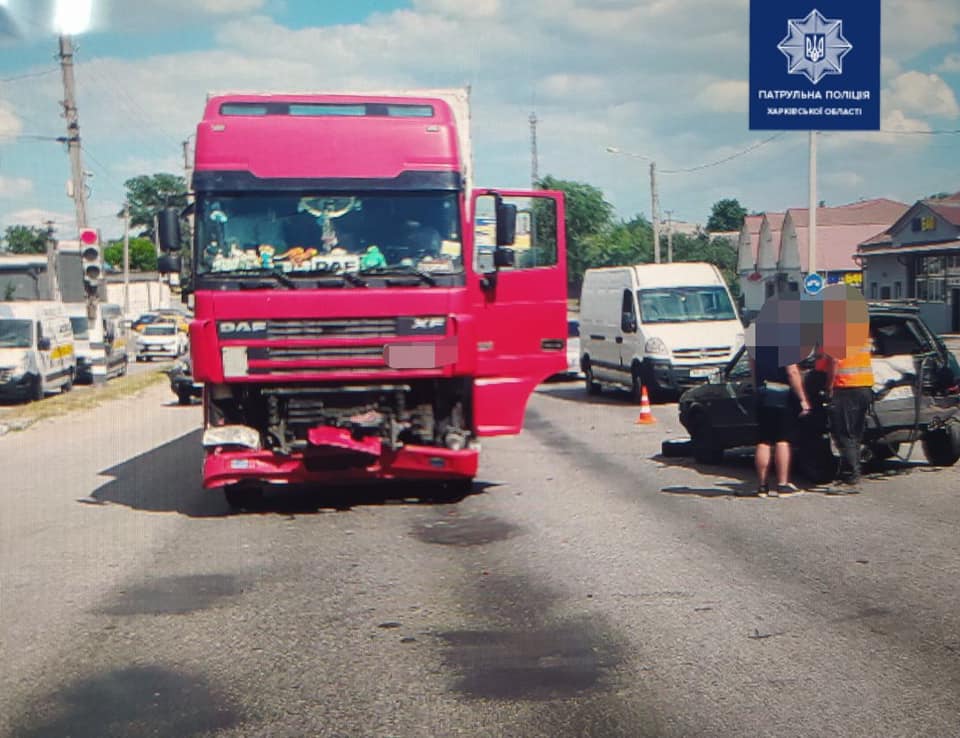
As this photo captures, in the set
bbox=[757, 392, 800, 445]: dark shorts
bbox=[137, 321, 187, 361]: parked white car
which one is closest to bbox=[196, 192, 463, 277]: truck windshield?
bbox=[757, 392, 800, 445]: dark shorts

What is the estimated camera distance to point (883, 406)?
11188 millimetres

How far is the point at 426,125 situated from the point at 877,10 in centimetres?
1289

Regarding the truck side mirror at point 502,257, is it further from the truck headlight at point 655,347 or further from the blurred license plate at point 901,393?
the truck headlight at point 655,347

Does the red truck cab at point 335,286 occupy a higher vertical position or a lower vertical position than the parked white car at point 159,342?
higher

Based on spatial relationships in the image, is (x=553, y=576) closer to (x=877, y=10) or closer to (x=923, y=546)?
(x=923, y=546)

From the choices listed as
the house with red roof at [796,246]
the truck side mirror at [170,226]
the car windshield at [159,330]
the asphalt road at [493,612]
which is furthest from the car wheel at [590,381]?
the house with red roof at [796,246]

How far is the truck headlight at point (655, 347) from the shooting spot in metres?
20.6

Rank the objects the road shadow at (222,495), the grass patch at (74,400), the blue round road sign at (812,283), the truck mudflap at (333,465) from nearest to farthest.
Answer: the truck mudflap at (333,465), the road shadow at (222,495), the grass patch at (74,400), the blue round road sign at (812,283)

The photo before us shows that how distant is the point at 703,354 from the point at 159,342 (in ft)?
103

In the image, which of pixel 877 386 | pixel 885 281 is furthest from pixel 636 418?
pixel 885 281

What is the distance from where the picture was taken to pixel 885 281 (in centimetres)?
5731

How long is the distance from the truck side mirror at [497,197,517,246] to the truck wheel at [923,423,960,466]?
184 inches

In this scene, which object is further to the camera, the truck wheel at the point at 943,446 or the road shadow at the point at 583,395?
the road shadow at the point at 583,395

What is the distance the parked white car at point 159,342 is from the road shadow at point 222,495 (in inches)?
1337
